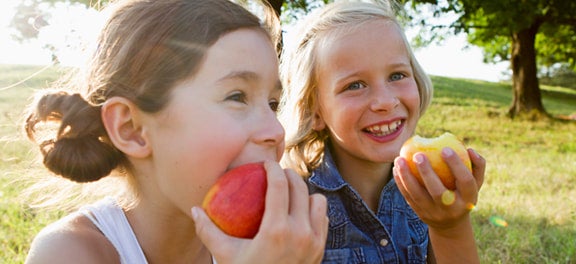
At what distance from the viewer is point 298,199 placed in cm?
150

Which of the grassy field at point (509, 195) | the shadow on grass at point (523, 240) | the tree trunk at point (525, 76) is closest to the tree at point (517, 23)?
the tree trunk at point (525, 76)

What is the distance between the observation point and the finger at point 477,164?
205 cm

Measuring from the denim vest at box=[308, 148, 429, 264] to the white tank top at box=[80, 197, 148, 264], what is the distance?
0.95m

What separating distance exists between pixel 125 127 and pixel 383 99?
116 centimetres

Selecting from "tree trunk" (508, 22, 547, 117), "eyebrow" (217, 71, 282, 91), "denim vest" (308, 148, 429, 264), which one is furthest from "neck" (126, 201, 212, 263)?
"tree trunk" (508, 22, 547, 117)

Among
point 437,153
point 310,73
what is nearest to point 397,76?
point 310,73

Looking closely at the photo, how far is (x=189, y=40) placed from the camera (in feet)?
5.56

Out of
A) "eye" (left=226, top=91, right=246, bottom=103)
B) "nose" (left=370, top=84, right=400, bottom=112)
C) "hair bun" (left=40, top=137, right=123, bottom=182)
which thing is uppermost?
"eye" (left=226, top=91, right=246, bottom=103)

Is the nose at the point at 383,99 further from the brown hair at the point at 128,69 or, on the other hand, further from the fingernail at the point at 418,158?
the brown hair at the point at 128,69

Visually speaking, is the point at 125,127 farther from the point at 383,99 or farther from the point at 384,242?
the point at 384,242

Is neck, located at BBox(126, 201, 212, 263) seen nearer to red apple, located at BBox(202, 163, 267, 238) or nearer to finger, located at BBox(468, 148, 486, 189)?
red apple, located at BBox(202, 163, 267, 238)

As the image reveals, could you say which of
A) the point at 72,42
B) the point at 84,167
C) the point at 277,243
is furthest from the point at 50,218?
the point at 277,243

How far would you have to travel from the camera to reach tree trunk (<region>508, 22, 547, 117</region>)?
14188 millimetres

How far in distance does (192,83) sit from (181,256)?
75cm
